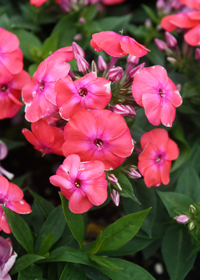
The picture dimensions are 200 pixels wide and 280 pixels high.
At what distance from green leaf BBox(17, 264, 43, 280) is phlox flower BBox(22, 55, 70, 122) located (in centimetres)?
49

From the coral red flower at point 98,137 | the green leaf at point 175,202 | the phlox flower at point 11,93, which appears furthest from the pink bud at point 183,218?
the phlox flower at point 11,93

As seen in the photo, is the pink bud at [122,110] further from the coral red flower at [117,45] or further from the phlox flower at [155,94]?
the coral red flower at [117,45]

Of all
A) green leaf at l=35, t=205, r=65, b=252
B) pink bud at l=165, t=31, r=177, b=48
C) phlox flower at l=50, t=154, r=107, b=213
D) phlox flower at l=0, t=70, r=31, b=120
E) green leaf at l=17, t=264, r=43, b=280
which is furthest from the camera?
pink bud at l=165, t=31, r=177, b=48

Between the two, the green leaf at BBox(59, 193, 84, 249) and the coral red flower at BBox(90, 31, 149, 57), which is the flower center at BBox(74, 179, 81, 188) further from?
the coral red flower at BBox(90, 31, 149, 57)

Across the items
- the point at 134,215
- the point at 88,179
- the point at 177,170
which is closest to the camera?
the point at 88,179

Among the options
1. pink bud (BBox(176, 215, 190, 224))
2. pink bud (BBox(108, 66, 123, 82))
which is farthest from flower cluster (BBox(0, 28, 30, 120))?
pink bud (BBox(176, 215, 190, 224))

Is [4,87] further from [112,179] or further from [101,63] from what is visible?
[112,179]

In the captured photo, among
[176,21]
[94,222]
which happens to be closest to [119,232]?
[94,222]

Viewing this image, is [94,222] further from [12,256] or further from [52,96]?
[52,96]

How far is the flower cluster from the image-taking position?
1.11 meters

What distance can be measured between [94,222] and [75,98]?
967mm

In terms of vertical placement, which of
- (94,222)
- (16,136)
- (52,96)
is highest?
(52,96)

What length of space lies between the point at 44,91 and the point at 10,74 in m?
0.25

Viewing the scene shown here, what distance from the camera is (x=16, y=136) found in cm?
185
